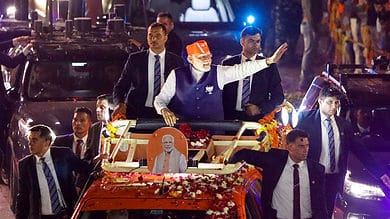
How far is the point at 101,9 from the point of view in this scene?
1453cm

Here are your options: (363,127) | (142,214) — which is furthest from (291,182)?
(363,127)

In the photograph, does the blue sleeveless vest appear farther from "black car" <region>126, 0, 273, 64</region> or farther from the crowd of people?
"black car" <region>126, 0, 273, 64</region>

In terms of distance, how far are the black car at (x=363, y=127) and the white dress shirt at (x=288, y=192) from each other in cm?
129

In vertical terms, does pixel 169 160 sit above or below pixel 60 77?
below

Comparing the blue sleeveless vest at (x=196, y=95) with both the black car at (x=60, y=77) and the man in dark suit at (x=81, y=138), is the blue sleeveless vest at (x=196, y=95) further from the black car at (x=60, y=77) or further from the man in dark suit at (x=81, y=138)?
the black car at (x=60, y=77)

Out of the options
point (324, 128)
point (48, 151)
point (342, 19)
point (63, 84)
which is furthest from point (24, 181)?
point (342, 19)

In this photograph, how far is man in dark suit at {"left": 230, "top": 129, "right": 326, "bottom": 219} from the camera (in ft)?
25.1

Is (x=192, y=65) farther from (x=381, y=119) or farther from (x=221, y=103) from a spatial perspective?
(x=381, y=119)

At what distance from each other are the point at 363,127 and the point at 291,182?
272cm

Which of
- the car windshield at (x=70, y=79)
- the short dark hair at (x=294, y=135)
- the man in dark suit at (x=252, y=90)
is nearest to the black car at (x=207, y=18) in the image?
the car windshield at (x=70, y=79)

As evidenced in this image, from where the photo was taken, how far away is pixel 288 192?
769 centimetres

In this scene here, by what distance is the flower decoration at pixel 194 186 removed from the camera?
6.70 metres

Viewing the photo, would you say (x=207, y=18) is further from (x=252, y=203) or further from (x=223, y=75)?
(x=252, y=203)

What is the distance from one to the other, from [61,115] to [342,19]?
11.2 m
